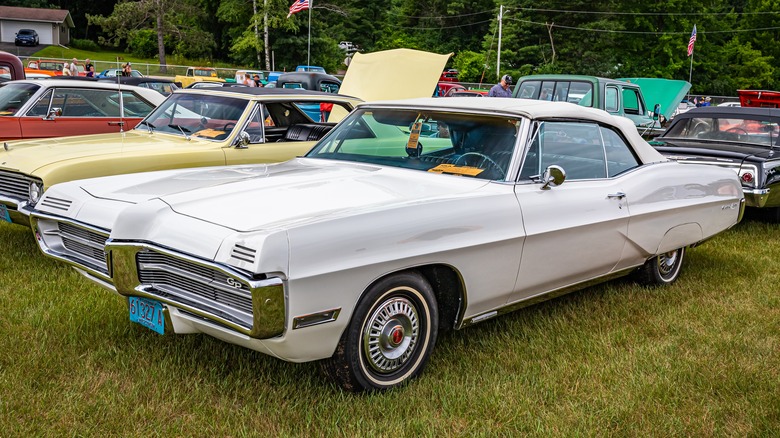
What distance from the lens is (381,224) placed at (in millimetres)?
3268

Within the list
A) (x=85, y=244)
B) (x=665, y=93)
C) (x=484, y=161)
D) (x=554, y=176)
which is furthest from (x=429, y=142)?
(x=665, y=93)

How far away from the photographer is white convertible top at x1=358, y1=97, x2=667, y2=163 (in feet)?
14.3

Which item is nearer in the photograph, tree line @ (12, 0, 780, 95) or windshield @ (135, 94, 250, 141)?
windshield @ (135, 94, 250, 141)

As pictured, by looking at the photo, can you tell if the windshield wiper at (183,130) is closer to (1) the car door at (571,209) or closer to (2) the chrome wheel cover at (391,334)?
(1) the car door at (571,209)

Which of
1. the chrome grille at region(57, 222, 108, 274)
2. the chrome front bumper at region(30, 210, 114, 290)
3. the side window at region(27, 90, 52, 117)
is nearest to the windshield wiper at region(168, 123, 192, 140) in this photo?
the side window at region(27, 90, 52, 117)

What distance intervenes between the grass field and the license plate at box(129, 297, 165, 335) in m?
0.33

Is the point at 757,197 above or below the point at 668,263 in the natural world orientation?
above

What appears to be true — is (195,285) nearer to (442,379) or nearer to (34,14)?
(442,379)

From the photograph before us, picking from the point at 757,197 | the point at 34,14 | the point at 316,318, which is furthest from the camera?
the point at 34,14

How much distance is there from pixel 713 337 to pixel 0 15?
65394 millimetres

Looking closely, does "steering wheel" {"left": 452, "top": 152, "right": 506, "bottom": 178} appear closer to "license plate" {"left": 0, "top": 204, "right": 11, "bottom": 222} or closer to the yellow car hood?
the yellow car hood

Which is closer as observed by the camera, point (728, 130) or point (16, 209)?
point (16, 209)

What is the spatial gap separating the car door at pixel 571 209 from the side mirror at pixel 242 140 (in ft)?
10.4

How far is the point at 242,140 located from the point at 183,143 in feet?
1.80
